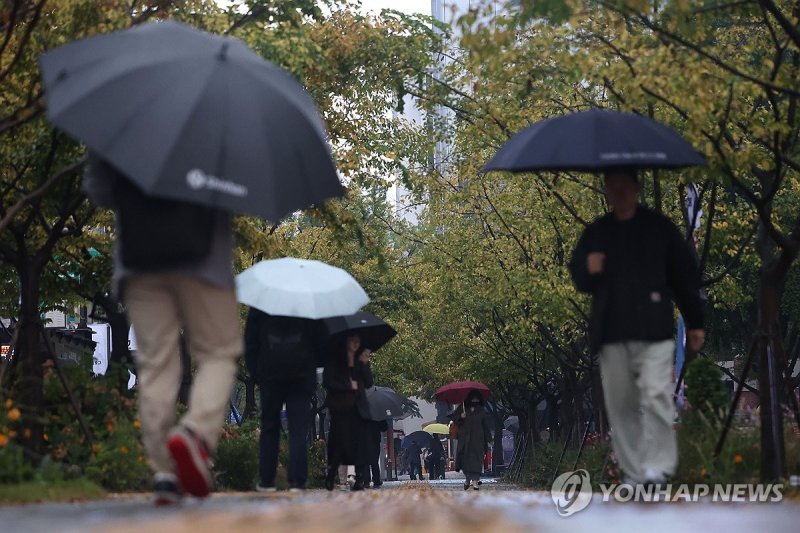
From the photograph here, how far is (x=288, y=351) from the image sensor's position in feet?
42.3

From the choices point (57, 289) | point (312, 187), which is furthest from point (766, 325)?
point (57, 289)

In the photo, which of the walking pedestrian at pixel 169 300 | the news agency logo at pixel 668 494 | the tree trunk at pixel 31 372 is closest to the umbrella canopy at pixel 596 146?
the news agency logo at pixel 668 494

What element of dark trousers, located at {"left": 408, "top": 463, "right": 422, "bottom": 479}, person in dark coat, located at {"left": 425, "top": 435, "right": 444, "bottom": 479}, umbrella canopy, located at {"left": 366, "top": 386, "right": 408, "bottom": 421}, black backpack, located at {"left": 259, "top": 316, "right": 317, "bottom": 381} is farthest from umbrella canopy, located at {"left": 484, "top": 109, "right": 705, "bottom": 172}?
dark trousers, located at {"left": 408, "top": 463, "right": 422, "bottom": 479}

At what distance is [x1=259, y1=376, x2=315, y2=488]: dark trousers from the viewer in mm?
12844

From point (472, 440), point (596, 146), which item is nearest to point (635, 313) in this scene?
point (596, 146)

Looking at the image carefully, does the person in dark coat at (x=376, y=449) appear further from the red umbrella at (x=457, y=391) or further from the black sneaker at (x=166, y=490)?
the black sneaker at (x=166, y=490)

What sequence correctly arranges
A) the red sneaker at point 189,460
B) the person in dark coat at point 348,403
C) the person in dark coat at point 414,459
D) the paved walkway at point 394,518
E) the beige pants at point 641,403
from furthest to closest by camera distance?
the person in dark coat at point 414,459, the person in dark coat at point 348,403, the beige pants at point 641,403, the red sneaker at point 189,460, the paved walkway at point 394,518

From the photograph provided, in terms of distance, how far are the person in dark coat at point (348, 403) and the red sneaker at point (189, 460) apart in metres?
9.45

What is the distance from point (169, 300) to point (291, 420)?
216 inches

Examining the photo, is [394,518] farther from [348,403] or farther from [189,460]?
[348,403]

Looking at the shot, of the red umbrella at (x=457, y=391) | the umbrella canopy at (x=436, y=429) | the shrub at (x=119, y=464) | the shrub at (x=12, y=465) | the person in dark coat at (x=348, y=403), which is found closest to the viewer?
the shrub at (x=12, y=465)

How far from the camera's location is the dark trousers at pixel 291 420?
12.8m

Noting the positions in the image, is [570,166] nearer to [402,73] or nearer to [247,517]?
[247,517]

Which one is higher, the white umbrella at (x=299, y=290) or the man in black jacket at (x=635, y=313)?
the white umbrella at (x=299, y=290)
